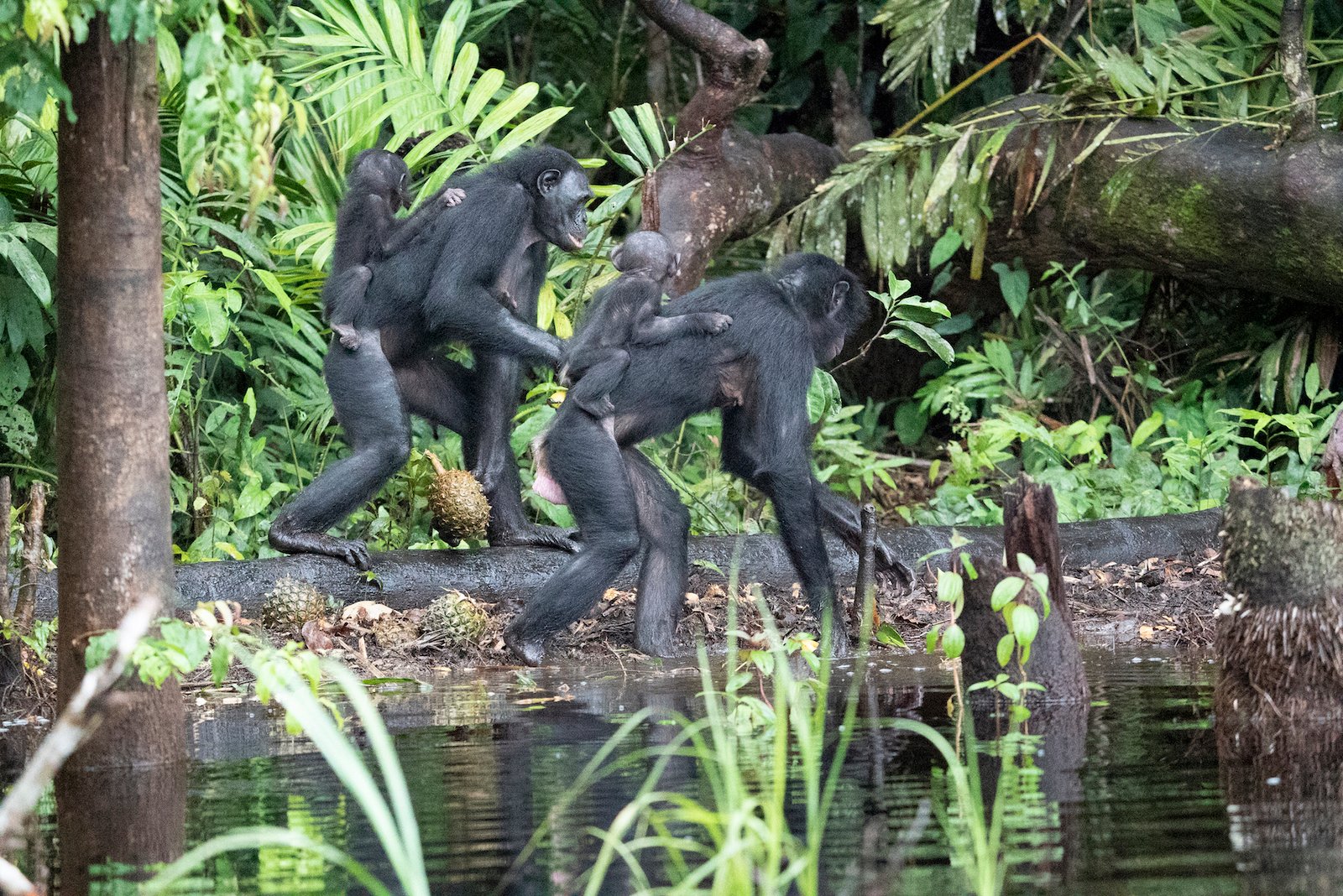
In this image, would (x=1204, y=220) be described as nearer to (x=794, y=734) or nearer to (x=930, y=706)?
(x=930, y=706)

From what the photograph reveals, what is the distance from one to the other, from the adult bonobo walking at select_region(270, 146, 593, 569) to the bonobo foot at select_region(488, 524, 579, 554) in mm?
39

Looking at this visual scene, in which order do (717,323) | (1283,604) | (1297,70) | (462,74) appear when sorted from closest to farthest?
(1283,604) < (717,323) < (462,74) < (1297,70)

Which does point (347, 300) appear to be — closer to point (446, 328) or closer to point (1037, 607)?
point (446, 328)

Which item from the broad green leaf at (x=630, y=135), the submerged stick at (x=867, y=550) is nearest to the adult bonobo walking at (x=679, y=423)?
the submerged stick at (x=867, y=550)

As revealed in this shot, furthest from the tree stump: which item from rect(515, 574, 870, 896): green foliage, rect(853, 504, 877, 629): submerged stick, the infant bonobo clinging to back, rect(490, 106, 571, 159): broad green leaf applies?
rect(490, 106, 571, 159): broad green leaf

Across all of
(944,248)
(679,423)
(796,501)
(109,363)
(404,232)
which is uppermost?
(944,248)

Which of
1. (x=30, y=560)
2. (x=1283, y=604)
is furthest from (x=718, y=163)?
(x=1283, y=604)

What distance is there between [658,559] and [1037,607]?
84.5 inches

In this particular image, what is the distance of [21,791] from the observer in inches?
71.2

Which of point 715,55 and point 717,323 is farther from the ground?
point 715,55

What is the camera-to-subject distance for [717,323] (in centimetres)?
612

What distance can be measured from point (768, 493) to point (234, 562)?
2.31 m

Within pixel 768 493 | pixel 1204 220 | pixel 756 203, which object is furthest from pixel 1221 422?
pixel 768 493

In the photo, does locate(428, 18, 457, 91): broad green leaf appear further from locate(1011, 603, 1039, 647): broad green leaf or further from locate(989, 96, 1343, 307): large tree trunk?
locate(1011, 603, 1039, 647): broad green leaf
